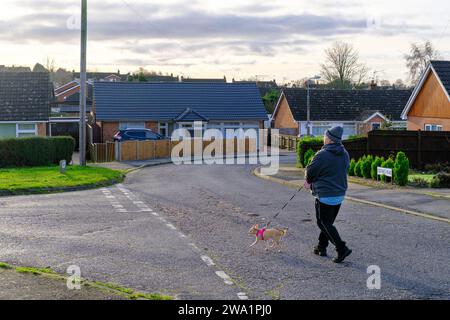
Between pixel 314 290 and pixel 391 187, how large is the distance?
13.1m

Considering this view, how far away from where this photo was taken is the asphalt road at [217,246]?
26.2 ft

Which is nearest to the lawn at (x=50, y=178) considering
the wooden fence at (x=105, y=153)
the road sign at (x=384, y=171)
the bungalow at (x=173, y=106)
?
the road sign at (x=384, y=171)

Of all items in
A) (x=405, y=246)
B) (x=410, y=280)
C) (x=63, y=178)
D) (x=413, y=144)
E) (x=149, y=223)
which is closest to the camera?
(x=410, y=280)

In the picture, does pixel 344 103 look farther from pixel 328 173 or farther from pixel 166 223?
pixel 328 173

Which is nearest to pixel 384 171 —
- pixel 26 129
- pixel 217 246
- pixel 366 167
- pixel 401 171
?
pixel 401 171

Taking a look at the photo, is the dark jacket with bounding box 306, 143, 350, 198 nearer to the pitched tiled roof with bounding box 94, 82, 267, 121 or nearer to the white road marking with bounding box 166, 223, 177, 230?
the white road marking with bounding box 166, 223, 177, 230

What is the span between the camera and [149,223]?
13.1m

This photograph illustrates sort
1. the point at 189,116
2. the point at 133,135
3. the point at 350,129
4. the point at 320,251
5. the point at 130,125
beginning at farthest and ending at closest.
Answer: the point at 350,129 < the point at 189,116 < the point at 130,125 < the point at 133,135 < the point at 320,251

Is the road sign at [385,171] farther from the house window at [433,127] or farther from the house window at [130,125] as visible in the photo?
the house window at [130,125]

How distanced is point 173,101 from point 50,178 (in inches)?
1193

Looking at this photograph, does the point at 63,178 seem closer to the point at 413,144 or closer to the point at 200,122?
the point at 413,144

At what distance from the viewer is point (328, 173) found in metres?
9.38

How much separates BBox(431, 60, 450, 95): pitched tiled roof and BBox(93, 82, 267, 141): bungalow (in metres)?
21.7

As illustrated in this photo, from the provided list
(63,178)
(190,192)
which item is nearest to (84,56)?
(63,178)
